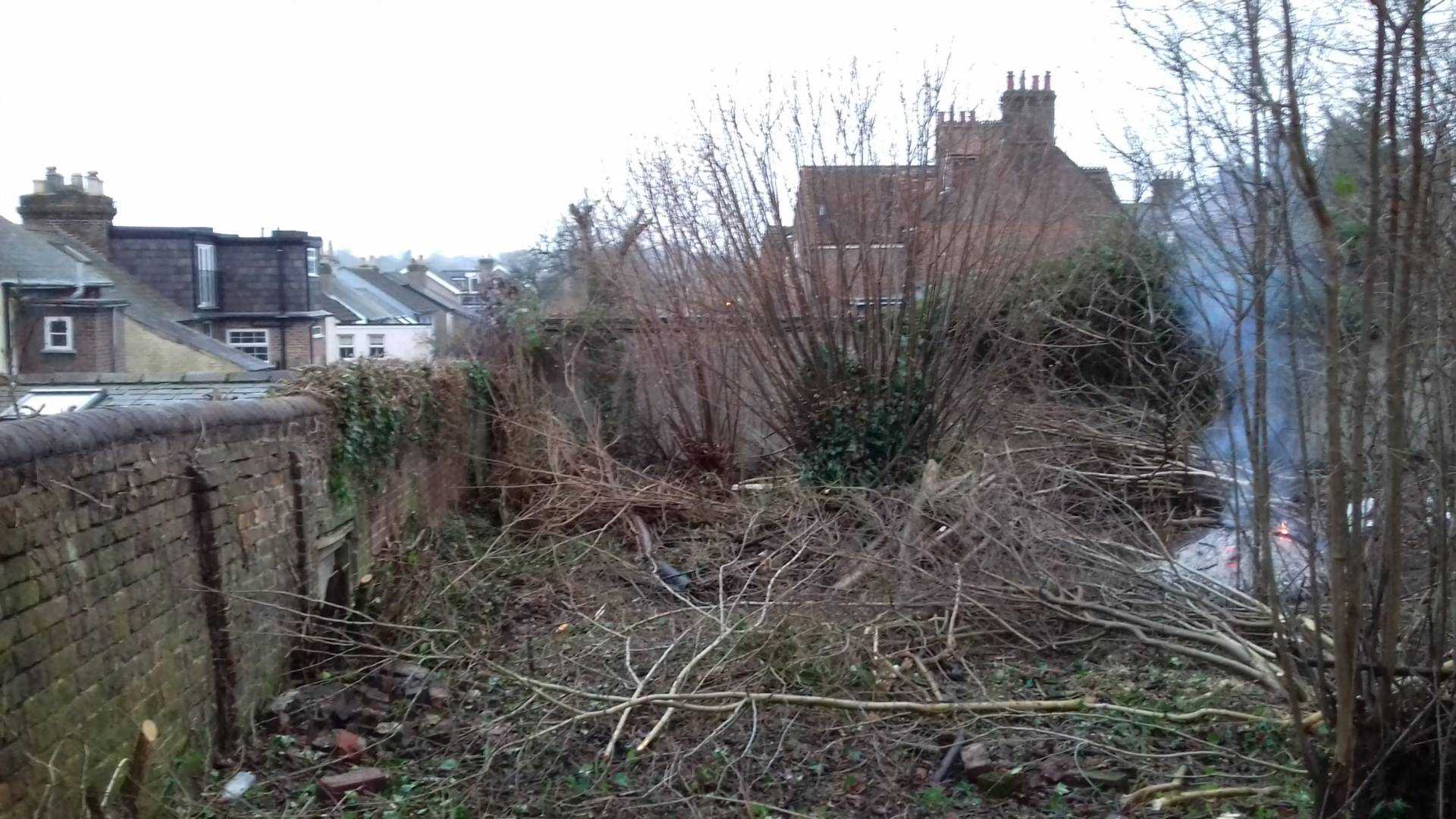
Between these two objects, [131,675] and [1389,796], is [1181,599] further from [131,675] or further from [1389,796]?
[131,675]

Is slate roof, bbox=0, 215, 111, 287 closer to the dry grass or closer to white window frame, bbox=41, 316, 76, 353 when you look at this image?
white window frame, bbox=41, 316, 76, 353

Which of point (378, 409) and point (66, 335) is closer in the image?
point (378, 409)

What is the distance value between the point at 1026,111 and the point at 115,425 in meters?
9.18

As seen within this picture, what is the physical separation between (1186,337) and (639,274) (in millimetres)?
6992

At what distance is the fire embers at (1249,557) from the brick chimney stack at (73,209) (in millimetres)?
27361

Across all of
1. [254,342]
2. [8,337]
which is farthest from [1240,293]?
[254,342]

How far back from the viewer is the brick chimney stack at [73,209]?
2664 centimetres

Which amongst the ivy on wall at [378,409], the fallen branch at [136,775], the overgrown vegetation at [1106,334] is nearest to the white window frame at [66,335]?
the ivy on wall at [378,409]

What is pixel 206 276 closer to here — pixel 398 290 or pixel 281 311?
pixel 281 311

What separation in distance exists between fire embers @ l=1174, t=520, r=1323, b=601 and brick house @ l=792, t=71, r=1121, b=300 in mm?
3600

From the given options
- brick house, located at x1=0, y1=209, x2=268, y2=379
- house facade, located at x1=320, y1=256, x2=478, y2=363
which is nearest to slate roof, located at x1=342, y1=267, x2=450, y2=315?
house facade, located at x1=320, y1=256, x2=478, y2=363

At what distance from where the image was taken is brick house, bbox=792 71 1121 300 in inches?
435

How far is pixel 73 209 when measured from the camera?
1084 inches

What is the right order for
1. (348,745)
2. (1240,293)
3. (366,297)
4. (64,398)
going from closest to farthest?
(1240,293), (348,745), (64,398), (366,297)
